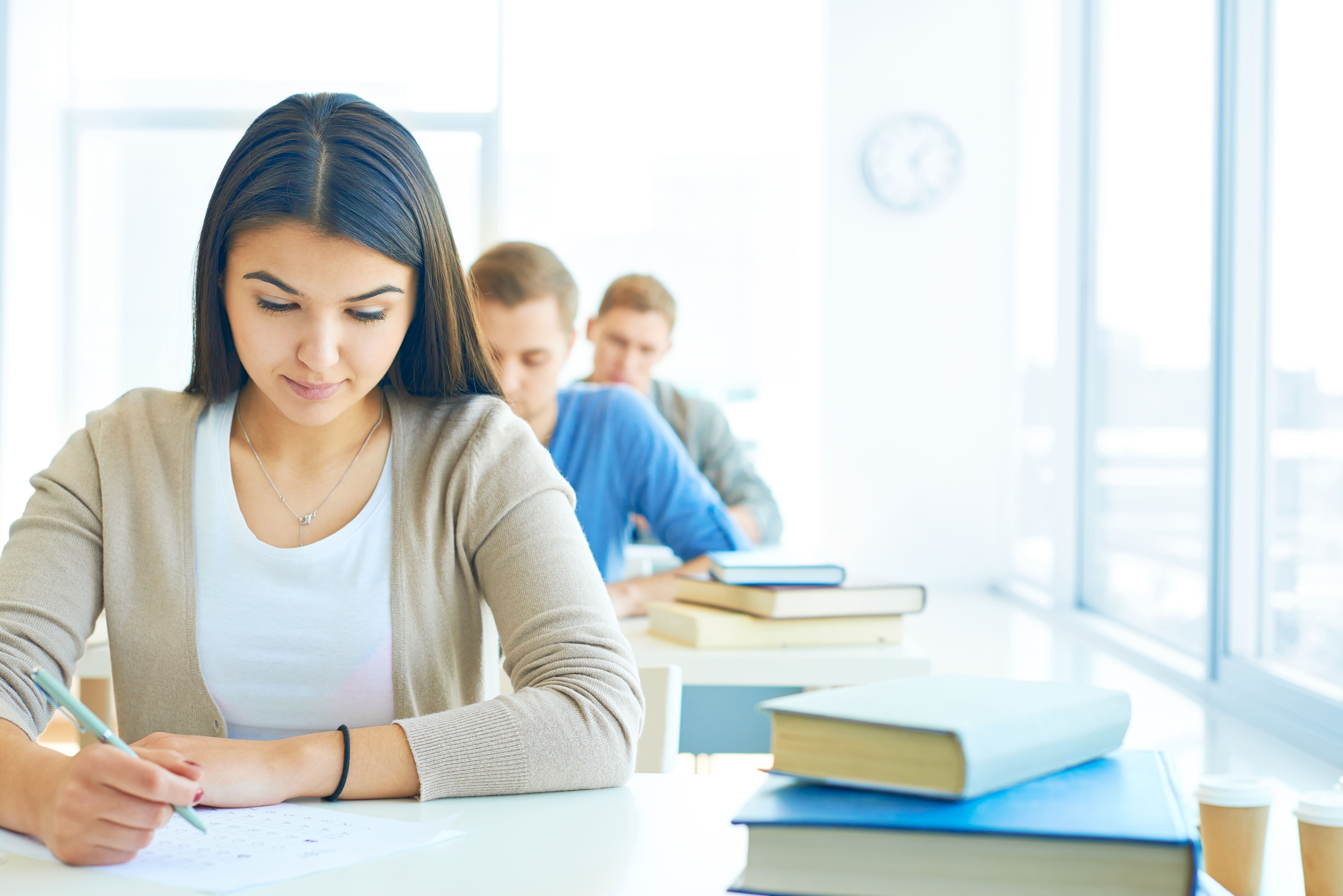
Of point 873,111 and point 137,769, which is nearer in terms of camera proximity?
point 137,769

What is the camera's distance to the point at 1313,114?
2.42 m

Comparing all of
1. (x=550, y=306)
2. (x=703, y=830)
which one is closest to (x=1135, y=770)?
(x=703, y=830)

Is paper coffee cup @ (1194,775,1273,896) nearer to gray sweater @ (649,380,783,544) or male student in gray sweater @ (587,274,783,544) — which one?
male student in gray sweater @ (587,274,783,544)

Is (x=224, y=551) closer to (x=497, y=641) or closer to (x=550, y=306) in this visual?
(x=497, y=641)

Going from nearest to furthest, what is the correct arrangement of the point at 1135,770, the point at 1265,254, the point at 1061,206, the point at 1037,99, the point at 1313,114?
the point at 1135,770, the point at 1313,114, the point at 1265,254, the point at 1061,206, the point at 1037,99

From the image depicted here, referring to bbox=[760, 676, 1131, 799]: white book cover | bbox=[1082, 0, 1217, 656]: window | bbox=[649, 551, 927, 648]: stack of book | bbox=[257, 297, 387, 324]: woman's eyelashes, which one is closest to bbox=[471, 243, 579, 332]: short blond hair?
bbox=[649, 551, 927, 648]: stack of book

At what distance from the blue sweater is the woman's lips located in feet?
3.42

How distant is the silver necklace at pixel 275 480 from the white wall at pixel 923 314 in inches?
154

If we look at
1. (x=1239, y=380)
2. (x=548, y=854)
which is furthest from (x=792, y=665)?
(x=1239, y=380)

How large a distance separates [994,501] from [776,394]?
1.07m

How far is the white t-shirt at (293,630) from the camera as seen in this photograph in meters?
1.05

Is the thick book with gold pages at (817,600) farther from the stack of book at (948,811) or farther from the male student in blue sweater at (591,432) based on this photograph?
the stack of book at (948,811)

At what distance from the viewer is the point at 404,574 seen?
3.50ft

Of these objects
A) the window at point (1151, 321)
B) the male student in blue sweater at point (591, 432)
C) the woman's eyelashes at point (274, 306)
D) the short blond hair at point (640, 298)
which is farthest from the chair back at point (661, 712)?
the window at point (1151, 321)
